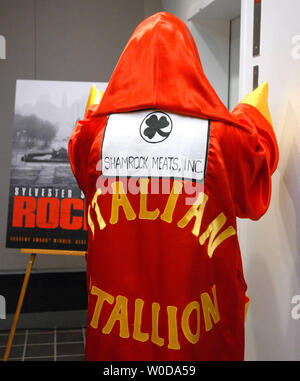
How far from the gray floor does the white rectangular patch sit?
1825mm

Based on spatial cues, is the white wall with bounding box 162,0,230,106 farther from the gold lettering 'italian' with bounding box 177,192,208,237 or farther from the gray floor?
the gray floor

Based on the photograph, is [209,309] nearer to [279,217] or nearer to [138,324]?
[138,324]

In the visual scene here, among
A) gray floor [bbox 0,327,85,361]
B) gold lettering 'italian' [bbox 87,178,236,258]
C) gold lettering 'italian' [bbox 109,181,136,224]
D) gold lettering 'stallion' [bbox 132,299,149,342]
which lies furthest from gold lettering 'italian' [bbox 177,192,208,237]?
gray floor [bbox 0,327,85,361]

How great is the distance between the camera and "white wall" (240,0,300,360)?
1.67 meters

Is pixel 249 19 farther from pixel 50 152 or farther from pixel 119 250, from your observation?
pixel 50 152

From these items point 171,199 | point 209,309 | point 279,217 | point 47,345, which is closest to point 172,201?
point 171,199

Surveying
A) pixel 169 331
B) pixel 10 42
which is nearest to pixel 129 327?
pixel 169 331

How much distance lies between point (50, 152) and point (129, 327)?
4.89 ft

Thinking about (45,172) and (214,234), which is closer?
(214,234)

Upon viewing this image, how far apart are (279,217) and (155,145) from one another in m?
0.60

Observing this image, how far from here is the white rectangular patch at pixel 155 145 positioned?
143cm

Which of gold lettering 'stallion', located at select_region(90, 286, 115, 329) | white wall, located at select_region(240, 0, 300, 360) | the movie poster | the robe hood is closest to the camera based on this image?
the robe hood

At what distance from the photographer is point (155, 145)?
1454 millimetres

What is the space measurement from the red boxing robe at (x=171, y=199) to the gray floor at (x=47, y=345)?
1556 mm
